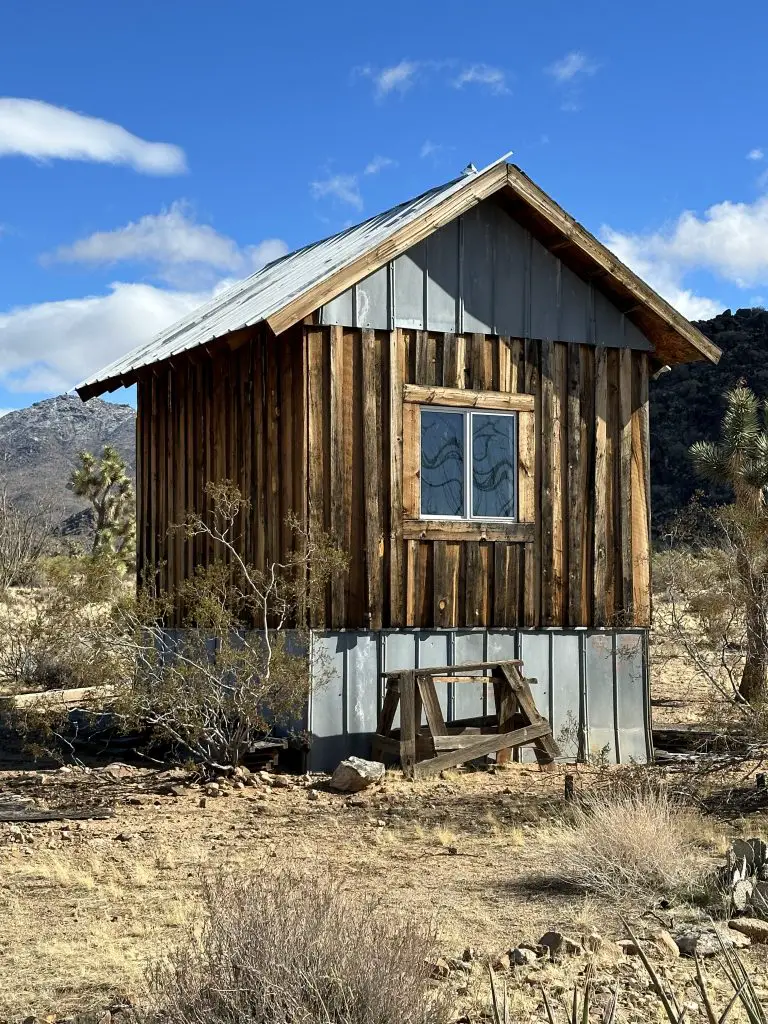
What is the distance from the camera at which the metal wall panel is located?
12.6 meters

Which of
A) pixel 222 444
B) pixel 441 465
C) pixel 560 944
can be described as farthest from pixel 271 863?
pixel 222 444

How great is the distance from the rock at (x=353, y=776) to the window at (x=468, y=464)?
2.79 meters

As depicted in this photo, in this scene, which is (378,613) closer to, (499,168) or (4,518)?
(499,168)

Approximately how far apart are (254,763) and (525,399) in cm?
478

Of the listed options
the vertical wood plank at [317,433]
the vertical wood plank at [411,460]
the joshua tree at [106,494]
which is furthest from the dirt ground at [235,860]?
the joshua tree at [106,494]

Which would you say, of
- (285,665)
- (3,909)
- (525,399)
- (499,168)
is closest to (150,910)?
(3,909)

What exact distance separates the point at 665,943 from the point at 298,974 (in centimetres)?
241

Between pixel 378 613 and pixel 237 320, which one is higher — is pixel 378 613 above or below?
below

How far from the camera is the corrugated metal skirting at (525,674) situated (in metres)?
12.1

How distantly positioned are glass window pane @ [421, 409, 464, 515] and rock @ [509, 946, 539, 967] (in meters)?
7.13

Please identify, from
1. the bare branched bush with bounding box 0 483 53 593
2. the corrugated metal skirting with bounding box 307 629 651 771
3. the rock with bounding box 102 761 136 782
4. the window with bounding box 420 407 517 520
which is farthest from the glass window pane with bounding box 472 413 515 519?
the bare branched bush with bounding box 0 483 53 593

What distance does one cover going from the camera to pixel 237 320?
41.9ft

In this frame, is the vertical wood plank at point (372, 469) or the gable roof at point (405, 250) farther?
the vertical wood plank at point (372, 469)

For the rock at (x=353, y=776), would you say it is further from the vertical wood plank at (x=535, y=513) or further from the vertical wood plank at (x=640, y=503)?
the vertical wood plank at (x=640, y=503)
